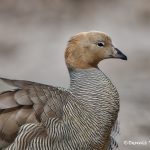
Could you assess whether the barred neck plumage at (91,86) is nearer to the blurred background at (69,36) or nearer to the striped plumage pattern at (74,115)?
the striped plumage pattern at (74,115)

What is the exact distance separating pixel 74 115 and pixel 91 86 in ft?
1.06

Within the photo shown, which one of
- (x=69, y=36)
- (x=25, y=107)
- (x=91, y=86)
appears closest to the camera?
(x=25, y=107)

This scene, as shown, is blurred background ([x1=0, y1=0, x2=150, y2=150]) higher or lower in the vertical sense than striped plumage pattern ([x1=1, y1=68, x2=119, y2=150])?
lower

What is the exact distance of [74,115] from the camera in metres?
5.56

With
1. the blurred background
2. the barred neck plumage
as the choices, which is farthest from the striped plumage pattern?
the blurred background

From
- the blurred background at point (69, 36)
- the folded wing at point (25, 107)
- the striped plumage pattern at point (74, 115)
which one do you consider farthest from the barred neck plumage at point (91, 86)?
the blurred background at point (69, 36)

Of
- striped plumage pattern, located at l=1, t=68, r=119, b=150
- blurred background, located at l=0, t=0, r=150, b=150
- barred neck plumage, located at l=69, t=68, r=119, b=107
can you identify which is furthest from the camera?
blurred background, located at l=0, t=0, r=150, b=150

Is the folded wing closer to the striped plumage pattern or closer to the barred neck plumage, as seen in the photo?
the striped plumage pattern

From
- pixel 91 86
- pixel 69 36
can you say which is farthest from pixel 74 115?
pixel 69 36

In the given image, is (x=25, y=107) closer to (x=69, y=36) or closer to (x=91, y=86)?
(x=91, y=86)

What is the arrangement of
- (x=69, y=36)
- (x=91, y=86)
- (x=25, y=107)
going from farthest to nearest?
(x=69, y=36), (x=91, y=86), (x=25, y=107)

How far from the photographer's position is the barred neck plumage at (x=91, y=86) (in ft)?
18.7

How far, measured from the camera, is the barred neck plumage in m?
5.71

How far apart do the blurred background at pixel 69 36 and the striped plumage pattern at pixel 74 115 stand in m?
2.55
